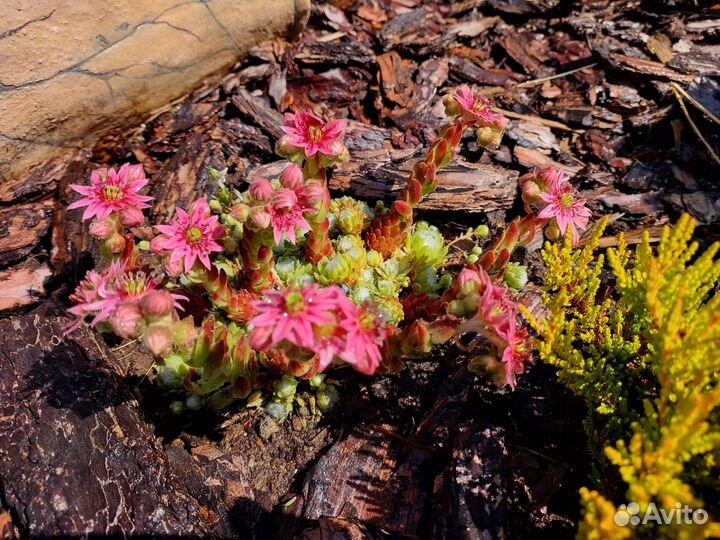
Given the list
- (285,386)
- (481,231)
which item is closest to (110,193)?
(285,386)

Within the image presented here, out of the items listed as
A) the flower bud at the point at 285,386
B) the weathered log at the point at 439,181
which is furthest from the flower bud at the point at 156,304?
the weathered log at the point at 439,181

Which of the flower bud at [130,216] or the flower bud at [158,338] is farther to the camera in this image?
the flower bud at [130,216]

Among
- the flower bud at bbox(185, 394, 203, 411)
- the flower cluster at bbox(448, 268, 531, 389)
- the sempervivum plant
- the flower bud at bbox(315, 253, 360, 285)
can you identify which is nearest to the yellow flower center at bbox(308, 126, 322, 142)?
the sempervivum plant

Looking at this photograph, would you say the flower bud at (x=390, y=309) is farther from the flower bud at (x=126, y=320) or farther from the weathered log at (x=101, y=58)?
the weathered log at (x=101, y=58)

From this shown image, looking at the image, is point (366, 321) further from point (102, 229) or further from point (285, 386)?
point (102, 229)

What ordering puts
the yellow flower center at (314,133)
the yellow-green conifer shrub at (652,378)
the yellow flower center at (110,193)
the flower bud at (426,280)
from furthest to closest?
the flower bud at (426,280), the yellow flower center at (314,133), the yellow flower center at (110,193), the yellow-green conifer shrub at (652,378)

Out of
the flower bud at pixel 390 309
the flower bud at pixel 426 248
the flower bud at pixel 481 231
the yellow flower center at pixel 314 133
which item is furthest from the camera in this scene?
the flower bud at pixel 481 231

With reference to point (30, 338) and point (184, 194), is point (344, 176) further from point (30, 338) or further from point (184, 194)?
point (30, 338)
